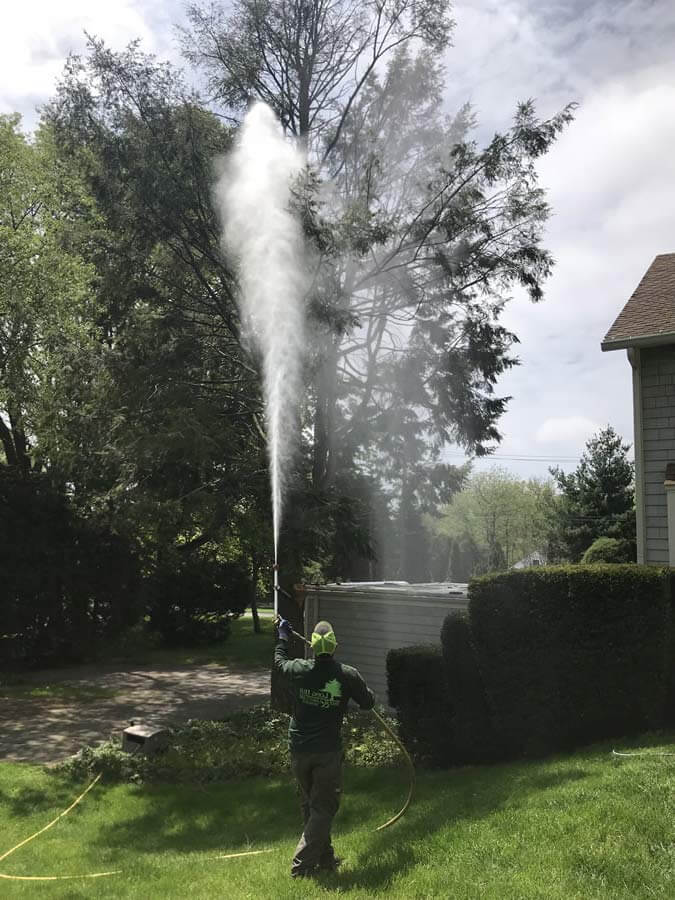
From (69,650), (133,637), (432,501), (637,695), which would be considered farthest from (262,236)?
(133,637)

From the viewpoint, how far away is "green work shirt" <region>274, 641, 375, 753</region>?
534 cm

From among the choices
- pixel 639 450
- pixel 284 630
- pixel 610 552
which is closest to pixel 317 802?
pixel 284 630

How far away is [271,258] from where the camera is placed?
10125 millimetres

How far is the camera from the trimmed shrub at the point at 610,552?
2222cm

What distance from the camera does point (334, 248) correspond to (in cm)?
1002

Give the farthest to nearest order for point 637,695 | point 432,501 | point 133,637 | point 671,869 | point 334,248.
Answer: point 133,637 < point 432,501 < point 334,248 < point 637,695 < point 671,869

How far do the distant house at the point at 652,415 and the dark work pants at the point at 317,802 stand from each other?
21.2 feet

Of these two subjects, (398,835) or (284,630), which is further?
(284,630)

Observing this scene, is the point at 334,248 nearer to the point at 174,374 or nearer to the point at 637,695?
the point at 174,374

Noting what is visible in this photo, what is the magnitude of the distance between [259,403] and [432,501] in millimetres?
3447

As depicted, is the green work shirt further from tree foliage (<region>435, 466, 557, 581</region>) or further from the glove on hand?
tree foliage (<region>435, 466, 557, 581</region>)

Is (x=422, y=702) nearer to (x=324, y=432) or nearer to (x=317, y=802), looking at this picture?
(x=317, y=802)

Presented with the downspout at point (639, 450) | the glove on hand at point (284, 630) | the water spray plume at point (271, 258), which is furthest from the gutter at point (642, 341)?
the glove on hand at point (284, 630)

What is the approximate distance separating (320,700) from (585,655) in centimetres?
265
